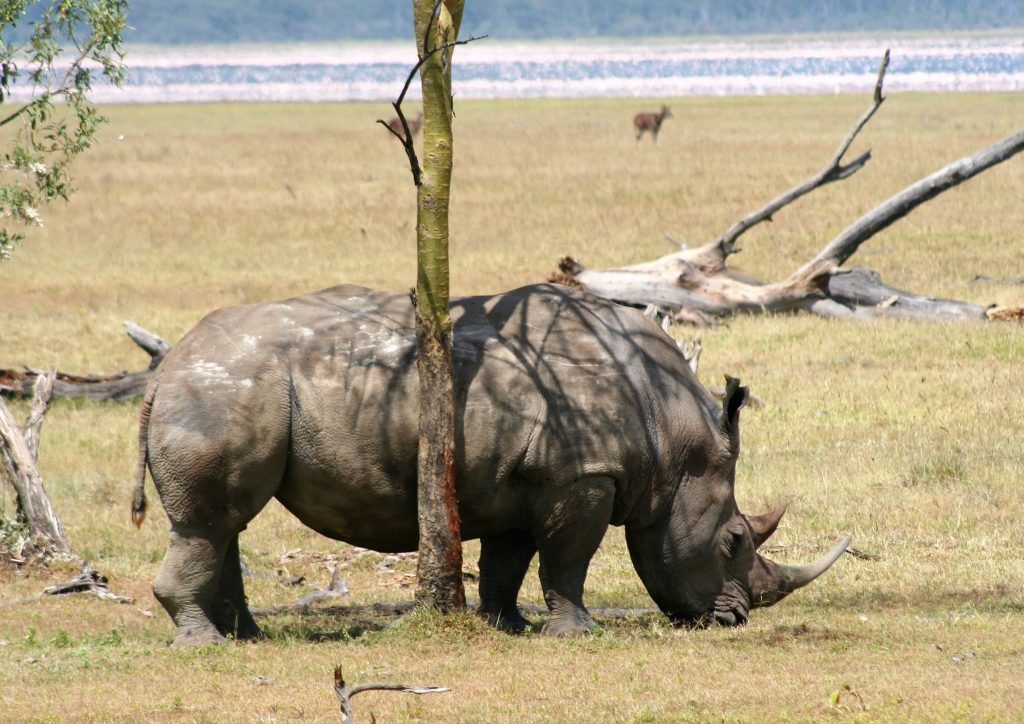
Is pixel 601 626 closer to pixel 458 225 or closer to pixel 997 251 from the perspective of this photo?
pixel 997 251

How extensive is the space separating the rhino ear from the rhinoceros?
1 cm

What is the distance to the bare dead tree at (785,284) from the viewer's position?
18812 mm

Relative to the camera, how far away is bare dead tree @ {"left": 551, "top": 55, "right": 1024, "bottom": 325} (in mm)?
18812

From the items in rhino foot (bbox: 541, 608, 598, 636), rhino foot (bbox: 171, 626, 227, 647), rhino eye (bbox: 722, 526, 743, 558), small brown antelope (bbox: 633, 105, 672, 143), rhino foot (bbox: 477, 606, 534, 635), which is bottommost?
rhino foot (bbox: 477, 606, 534, 635)

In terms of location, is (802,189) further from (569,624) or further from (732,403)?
(569,624)

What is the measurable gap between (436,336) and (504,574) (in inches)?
61.6

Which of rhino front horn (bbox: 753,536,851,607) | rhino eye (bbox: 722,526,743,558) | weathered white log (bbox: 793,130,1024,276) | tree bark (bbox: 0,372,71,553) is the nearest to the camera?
rhino eye (bbox: 722,526,743,558)

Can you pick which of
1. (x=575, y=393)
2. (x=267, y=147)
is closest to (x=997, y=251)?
(x=575, y=393)

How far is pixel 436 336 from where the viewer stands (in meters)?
8.22

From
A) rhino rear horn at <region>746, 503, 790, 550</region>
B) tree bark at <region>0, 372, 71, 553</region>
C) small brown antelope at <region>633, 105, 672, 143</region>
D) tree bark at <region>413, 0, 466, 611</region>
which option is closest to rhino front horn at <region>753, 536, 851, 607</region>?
rhino rear horn at <region>746, 503, 790, 550</region>

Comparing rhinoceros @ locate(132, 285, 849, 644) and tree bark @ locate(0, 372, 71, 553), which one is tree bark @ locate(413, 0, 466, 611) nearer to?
rhinoceros @ locate(132, 285, 849, 644)

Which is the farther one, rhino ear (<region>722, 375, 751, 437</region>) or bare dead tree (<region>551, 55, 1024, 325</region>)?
bare dead tree (<region>551, 55, 1024, 325</region>)

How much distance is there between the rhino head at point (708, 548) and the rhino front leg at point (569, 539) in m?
0.44

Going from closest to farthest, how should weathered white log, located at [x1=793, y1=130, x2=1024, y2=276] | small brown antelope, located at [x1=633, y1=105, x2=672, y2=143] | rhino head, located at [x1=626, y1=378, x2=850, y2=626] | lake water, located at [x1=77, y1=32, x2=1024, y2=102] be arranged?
rhino head, located at [x1=626, y1=378, x2=850, y2=626], weathered white log, located at [x1=793, y1=130, x2=1024, y2=276], small brown antelope, located at [x1=633, y1=105, x2=672, y2=143], lake water, located at [x1=77, y1=32, x2=1024, y2=102]
